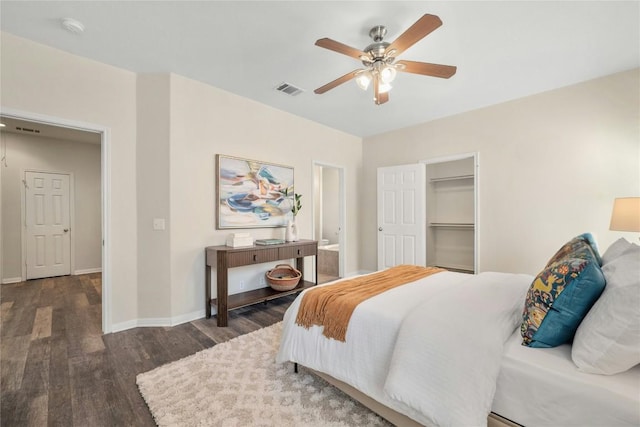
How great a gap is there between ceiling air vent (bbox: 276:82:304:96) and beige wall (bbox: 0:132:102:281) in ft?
15.5

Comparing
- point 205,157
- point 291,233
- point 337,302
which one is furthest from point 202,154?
point 337,302

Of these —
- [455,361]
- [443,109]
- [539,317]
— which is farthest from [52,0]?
[443,109]

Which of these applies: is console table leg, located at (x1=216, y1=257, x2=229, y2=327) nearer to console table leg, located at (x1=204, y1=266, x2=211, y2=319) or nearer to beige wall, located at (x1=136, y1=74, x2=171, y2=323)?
console table leg, located at (x1=204, y1=266, x2=211, y2=319)

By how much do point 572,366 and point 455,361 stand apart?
0.42 meters

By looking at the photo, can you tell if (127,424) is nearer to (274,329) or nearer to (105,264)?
(274,329)

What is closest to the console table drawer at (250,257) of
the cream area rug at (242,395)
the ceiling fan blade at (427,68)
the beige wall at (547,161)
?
the cream area rug at (242,395)

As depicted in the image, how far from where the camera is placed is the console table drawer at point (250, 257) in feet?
9.59

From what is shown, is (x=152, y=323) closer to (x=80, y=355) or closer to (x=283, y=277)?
(x=80, y=355)

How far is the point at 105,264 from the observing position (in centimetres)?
271

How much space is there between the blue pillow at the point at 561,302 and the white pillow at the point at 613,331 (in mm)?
40

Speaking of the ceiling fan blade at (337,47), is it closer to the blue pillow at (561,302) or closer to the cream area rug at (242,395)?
the blue pillow at (561,302)

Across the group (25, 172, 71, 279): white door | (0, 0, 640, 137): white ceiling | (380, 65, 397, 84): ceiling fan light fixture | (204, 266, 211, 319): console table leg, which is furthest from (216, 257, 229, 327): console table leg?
(25, 172, 71, 279): white door

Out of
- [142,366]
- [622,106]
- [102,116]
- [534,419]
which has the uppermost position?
[622,106]

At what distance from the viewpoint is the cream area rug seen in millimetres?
1541
